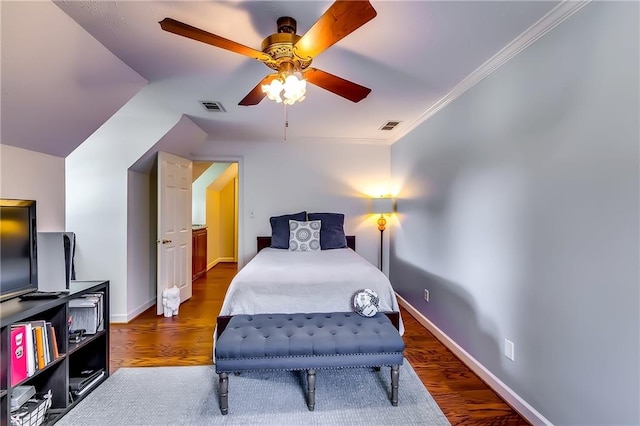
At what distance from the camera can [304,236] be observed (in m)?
3.79

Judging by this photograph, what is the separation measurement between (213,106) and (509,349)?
3.21 metres

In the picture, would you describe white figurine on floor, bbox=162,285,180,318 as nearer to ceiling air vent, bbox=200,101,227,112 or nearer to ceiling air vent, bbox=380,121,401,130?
ceiling air vent, bbox=200,101,227,112

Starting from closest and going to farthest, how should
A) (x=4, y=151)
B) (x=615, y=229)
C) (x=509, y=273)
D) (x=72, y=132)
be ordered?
(x=615, y=229)
(x=4, y=151)
(x=509, y=273)
(x=72, y=132)

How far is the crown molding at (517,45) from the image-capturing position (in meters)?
1.50

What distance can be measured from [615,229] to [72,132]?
3.24 metres

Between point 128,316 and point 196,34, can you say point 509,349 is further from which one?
point 128,316

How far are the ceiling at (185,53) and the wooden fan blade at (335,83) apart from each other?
0.24m

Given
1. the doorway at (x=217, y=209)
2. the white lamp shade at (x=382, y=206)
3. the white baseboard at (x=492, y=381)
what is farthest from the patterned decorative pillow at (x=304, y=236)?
the doorway at (x=217, y=209)

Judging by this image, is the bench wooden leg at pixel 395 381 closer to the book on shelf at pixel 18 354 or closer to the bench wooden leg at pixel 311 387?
the bench wooden leg at pixel 311 387

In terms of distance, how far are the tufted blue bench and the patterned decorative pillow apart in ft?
5.95

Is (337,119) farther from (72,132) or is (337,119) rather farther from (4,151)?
(4,151)

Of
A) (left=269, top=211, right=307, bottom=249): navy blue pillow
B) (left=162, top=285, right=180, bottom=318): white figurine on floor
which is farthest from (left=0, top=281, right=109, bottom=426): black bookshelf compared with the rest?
(left=269, top=211, right=307, bottom=249): navy blue pillow

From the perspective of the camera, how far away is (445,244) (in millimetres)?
2756

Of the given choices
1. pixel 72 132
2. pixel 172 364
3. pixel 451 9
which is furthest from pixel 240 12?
pixel 172 364
